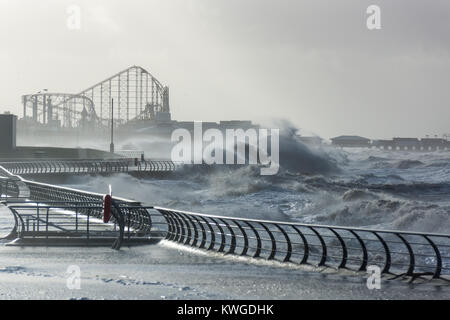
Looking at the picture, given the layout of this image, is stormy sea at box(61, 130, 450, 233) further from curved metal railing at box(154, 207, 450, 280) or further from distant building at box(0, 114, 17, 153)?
curved metal railing at box(154, 207, 450, 280)

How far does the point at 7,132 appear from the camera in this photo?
71062 millimetres

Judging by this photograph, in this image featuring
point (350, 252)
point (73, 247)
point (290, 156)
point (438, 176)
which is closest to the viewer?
point (73, 247)

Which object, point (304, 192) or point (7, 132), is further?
point (304, 192)

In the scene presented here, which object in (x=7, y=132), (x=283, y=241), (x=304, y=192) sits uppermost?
(x=7, y=132)

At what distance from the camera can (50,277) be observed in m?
18.9

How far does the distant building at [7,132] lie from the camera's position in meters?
67.6

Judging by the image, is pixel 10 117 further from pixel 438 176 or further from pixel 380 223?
pixel 438 176

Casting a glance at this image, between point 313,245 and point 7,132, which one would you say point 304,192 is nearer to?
point 7,132

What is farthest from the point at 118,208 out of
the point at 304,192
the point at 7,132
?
the point at 304,192

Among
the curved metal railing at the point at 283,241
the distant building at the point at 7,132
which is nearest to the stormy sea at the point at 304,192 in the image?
the distant building at the point at 7,132

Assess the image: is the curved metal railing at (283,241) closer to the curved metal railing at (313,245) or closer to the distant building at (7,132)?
the curved metal railing at (313,245)

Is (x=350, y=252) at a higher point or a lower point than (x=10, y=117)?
lower
